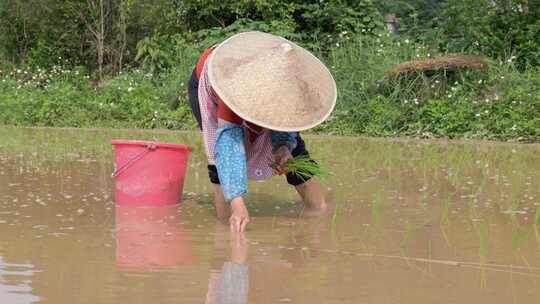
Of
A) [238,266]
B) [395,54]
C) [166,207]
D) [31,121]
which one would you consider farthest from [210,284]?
[31,121]

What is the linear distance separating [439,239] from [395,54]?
7056 mm

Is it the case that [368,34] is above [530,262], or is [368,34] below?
below

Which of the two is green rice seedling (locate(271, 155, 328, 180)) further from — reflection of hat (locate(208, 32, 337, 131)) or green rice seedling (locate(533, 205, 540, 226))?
green rice seedling (locate(533, 205, 540, 226))

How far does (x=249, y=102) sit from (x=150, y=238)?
792 millimetres

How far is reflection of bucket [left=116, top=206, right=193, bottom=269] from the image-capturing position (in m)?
4.18

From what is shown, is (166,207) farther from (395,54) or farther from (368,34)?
(368,34)

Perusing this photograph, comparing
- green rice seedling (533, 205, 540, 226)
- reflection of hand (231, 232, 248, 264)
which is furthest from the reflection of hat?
green rice seedling (533, 205, 540, 226)

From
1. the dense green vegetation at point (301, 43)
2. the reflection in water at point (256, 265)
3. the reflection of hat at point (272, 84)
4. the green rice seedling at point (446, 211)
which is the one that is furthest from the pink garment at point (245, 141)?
the dense green vegetation at point (301, 43)

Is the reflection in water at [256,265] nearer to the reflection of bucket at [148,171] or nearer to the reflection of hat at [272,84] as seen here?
the reflection of hat at [272,84]

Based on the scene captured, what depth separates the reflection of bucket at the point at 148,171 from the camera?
5.66m

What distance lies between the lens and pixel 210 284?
374cm

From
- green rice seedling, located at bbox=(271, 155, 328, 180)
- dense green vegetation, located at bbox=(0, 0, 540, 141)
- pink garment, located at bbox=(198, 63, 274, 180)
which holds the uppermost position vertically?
pink garment, located at bbox=(198, 63, 274, 180)

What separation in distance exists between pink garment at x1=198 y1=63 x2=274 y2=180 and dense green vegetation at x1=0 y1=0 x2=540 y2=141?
4.83 m

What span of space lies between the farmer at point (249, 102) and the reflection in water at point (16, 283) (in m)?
1.18
